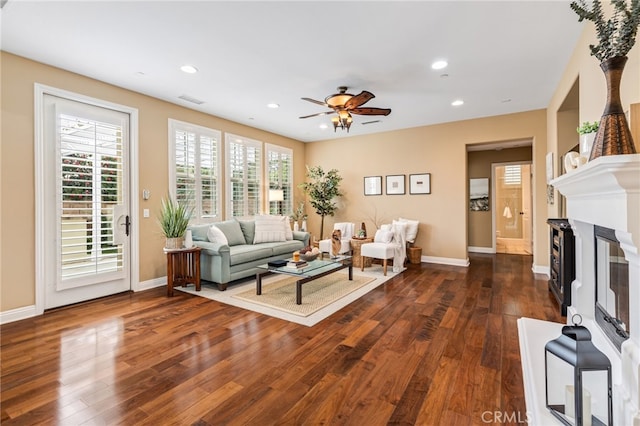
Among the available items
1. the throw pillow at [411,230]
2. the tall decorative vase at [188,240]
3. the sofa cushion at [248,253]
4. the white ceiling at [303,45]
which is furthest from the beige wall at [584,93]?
the tall decorative vase at [188,240]

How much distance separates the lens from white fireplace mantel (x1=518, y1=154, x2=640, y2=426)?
1.40 m

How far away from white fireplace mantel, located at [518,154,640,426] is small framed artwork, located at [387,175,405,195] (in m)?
4.08

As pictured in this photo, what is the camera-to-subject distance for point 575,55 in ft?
10.6

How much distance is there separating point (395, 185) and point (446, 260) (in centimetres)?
194

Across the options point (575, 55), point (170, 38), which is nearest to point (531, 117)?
point (575, 55)

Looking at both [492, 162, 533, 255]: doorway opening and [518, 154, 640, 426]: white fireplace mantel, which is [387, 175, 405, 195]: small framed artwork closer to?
[492, 162, 533, 255]: doorway opening

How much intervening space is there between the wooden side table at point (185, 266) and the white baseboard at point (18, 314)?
1.45 m

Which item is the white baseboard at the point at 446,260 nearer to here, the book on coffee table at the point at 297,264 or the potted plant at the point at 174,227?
the book on coffee table at the point at 297,264

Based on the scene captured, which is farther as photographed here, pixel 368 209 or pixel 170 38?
pixel 368 209

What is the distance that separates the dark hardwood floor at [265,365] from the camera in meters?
1.79

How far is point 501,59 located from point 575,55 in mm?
711

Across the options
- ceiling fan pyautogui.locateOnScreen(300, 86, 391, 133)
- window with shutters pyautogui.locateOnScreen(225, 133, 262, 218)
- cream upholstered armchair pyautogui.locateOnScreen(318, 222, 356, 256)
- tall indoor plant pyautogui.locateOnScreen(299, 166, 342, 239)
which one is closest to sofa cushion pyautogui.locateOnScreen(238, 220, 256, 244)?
window with shutters pyautogui.locateOnScreen(225, 133, 262, 218)

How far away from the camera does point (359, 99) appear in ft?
12.7

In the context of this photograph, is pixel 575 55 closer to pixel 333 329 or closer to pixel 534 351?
pixel 534 351
